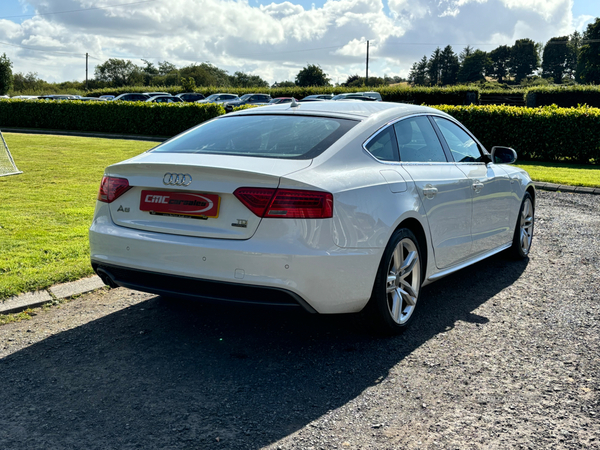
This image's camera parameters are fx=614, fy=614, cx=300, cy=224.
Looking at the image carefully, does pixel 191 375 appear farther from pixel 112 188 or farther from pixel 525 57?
pixel 525 57

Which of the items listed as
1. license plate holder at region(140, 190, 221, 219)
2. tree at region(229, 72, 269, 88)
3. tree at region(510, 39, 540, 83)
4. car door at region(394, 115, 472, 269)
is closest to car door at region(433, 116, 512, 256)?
car door at region(394, 115, 472, 269)

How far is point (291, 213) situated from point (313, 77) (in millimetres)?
99845

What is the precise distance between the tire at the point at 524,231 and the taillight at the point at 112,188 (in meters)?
4.17

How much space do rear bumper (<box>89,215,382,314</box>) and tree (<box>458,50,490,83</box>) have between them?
140227mm

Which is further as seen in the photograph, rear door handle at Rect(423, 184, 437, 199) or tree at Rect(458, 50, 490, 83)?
tree at Rect(458, 50, 490, 83)

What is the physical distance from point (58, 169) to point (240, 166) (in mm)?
11016

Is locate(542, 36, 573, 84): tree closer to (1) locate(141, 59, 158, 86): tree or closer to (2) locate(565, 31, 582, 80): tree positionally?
(2) locate(565, 31, 582, 80): tree

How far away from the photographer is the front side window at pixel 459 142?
5.35 meters

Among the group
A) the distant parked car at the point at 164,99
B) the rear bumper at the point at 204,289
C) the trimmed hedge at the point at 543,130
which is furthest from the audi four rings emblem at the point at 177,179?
the distant parked car at the point at 164,99

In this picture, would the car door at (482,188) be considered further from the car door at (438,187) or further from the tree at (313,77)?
the tree at (313,77)

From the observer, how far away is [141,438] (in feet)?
9.48

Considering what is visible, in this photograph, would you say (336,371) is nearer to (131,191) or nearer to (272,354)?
(272,354)

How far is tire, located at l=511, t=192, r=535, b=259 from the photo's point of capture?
21.1ft

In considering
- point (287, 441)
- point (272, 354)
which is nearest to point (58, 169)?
point (272, 354)
